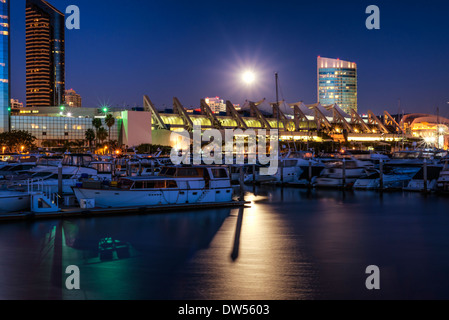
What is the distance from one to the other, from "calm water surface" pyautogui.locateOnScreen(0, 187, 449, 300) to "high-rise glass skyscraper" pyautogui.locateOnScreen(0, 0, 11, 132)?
7862 cm

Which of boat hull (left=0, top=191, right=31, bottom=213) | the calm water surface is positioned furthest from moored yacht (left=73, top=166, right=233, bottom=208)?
boat hull (left=0, top=191, right=31, bottom=213)

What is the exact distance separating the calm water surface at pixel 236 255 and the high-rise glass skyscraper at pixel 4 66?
78.6m

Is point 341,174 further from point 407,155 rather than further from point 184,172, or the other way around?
point 184,172

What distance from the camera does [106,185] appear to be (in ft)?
86.4

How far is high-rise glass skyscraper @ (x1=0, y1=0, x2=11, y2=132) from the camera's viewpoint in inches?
3553

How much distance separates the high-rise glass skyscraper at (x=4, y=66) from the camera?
90.2 metres

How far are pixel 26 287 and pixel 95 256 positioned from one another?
12.5ft

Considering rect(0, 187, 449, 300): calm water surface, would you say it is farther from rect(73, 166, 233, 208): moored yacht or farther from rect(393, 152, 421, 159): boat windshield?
rect(393, 152, 421, 159): boat windshield

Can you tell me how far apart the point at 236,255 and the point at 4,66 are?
88.2 m

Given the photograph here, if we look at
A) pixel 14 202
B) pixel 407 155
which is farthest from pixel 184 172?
pixel 407 155

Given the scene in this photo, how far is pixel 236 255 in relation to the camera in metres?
16.9

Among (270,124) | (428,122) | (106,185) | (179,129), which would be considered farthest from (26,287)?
(428,122)

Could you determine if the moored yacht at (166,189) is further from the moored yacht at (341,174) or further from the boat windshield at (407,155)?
the boat windshield at (407,155)
